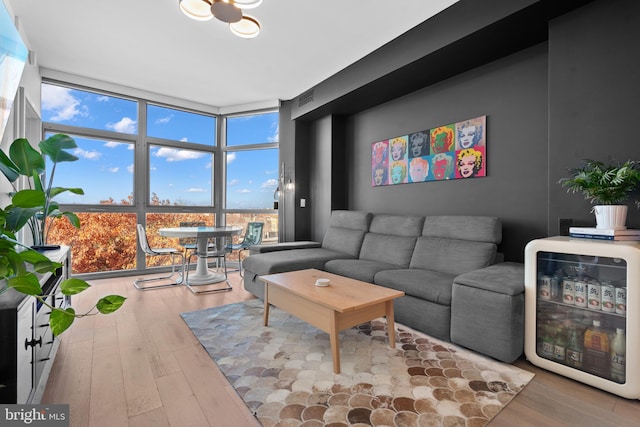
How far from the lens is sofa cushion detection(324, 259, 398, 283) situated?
9.91 ft

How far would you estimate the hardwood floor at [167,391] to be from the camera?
61.0 inches

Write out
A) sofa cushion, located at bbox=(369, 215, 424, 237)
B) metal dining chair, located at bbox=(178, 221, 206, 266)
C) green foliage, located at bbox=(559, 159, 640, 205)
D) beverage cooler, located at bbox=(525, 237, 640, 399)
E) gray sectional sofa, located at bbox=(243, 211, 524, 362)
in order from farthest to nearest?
metal dining chair, located at bbox=(178, 221, 206, 266)
sofa cushion, located at bbox=(369, 215, 424, 237)
gray sectional sofa, located at bbox=(243, 211, 524, 362)
green foliage, located at bbox=(559, 159, 640, 205)
beverage cooler, located at bbox=(525, 237, 640, 399)

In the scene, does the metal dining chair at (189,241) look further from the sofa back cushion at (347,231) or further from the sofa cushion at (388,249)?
the sofa cushion at (388,249)

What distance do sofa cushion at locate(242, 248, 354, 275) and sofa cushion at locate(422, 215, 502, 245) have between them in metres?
1.08

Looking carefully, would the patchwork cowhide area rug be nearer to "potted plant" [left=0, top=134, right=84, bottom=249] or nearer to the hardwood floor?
the hardwood floor

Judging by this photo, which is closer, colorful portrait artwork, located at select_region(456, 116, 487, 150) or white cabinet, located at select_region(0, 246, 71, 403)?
white cabinet, located at select_region(0, 246, 71, 403)

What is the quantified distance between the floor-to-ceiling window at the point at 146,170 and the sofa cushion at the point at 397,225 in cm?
206

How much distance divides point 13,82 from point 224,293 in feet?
8.85

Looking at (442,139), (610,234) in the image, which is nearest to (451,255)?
(610,234)

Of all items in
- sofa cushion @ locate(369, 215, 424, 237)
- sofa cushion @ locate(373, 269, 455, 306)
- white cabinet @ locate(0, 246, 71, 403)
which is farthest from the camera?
sofa cushion @ locate(369, 215, 424, 237)

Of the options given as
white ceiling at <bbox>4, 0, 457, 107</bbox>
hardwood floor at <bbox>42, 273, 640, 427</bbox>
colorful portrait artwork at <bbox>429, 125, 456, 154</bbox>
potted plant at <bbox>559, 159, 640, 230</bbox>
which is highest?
white ceiling at <bbox>4, 0, 457, 107</bbox>

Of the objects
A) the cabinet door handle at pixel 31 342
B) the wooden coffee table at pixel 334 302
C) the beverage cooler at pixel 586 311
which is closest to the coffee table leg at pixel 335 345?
the wooden coffee table at pixel 334 302

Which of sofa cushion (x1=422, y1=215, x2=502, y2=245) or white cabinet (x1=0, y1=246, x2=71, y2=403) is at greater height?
sofa cushion (x1=422, y1=215, x2=502, y2=245)

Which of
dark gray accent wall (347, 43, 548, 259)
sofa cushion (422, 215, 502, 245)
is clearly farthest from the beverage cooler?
dark gray accent wall (347, 43, 548, 259)
